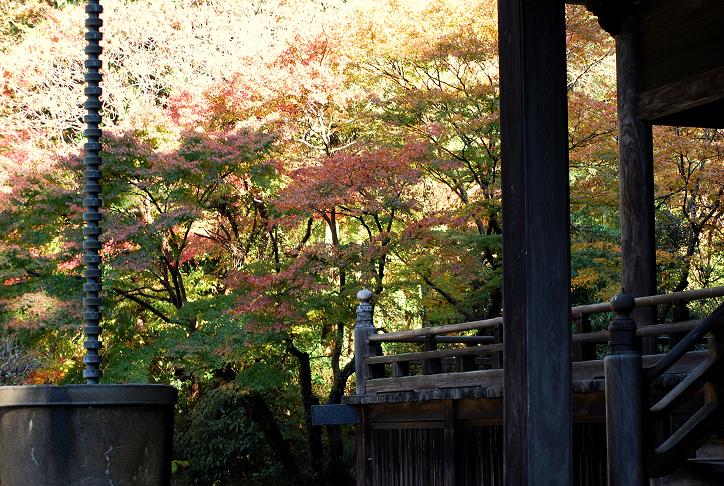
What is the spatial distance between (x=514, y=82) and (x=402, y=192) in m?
10.9

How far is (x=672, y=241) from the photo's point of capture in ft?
49.9

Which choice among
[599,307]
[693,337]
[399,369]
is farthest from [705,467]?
[399,369]

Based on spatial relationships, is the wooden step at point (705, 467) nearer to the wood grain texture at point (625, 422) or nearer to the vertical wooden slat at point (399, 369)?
the wood grain texture at point (625, 422)

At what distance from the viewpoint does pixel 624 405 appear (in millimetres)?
5051

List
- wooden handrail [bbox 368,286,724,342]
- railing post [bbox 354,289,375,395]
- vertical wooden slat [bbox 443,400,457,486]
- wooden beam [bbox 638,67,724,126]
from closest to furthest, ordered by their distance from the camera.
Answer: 1. wooden handrail [bbox 368,286,724,342]
2. wooden beam [bbox 638,67,724,126]
3. vertical wooden slat [bbox 443,400,457,486]
4. railing post [bbox 354,289,375,395]

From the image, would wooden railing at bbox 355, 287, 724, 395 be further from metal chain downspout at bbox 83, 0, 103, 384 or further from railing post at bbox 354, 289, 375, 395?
metal chain downspout at bbox 83, 0, 103, 384

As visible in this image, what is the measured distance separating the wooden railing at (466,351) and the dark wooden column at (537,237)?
2309 millimetres

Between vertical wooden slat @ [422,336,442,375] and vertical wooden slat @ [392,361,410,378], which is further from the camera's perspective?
vertical wooden slat @ [392,361,410,378]

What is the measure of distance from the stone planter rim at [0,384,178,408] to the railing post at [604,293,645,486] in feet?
9.43

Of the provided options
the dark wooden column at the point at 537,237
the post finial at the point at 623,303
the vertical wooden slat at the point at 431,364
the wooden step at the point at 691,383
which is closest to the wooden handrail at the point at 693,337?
the wooden step at the point at 691,383

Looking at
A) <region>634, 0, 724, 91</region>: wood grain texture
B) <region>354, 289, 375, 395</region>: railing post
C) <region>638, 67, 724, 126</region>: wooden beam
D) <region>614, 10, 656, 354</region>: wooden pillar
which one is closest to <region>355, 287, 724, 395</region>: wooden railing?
<region>354, 289, 375, 395</region>: railing post

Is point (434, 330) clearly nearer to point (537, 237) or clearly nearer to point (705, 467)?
point (705, 467)

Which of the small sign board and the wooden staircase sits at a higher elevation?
the wooden staircase

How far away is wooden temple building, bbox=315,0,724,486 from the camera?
3.58 meters
